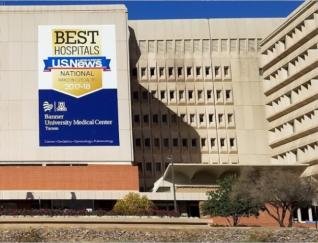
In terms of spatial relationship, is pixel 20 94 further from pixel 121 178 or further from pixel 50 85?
pixel 121 178

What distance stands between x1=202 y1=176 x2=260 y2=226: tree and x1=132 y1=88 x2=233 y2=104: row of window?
3617 cm

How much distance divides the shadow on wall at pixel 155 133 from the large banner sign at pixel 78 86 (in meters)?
16.7

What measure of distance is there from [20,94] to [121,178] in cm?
1739

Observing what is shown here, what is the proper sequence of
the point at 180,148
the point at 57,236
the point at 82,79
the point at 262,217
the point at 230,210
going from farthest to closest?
the point at 180,148
the point at 82,79
the point at 262,217
the point at 230,210
the point at 57,236

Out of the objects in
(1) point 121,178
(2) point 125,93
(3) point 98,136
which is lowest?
(1) point 121,178

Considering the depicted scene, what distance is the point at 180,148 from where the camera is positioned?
317 feet

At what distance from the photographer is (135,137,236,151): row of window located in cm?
9700

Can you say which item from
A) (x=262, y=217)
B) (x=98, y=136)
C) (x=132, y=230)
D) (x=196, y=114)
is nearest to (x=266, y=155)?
(x=196, y=114)

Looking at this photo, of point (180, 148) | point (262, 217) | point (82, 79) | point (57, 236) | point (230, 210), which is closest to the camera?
point (57, 236)

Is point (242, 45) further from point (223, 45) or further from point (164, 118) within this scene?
point (164, 118)

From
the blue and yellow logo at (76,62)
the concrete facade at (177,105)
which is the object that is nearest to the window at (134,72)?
the concrete facade at (177,105)

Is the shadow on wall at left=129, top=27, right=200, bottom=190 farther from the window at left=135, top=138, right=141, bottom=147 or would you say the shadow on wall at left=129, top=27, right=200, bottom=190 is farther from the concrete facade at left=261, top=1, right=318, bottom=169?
the concrete facade at left=261, top=1, right=318, bottom=169

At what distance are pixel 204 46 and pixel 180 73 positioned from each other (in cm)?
586

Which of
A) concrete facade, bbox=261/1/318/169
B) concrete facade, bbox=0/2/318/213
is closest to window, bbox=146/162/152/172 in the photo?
concrete facade, bbox=0/2/318/213
